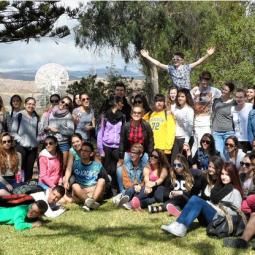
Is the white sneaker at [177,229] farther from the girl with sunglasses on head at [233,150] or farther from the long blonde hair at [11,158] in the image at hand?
the long blonde hair at [11,158]

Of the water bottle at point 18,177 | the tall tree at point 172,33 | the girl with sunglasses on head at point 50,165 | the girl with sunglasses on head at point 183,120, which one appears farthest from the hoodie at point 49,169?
the tall tree at point 172,33

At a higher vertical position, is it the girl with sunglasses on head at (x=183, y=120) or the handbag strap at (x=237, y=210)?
the girl with sunglasses on head at (x=183, y=120)

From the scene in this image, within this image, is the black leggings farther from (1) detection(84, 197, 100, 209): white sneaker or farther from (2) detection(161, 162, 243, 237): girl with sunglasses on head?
(2) detection(161, 162, 243, 237): girl with sunglasses on head

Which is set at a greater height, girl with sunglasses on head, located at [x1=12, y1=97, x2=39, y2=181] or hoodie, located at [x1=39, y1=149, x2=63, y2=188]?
girl with sunglasses on head, located at [x1=12, y1=97, x2=39, y2=181]

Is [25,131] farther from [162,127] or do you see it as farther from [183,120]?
[183,120]

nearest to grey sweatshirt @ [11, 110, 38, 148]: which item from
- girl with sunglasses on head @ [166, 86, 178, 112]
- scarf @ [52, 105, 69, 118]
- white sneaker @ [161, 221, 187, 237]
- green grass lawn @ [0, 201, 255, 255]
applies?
scarf @ [52, 105, 69, 118]

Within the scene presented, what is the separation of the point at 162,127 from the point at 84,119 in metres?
1.42

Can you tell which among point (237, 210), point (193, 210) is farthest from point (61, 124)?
point (237, 210)

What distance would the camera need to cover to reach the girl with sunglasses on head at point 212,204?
5.65 m

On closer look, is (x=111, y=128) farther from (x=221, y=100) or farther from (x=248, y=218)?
(x=248, y=218)

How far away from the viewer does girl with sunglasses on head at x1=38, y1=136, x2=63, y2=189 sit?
7641 mm

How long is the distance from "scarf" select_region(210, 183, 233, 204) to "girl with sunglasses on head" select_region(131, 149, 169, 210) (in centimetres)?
135

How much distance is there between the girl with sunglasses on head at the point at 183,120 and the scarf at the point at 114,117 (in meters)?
0.89

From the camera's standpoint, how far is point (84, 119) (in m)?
8.40
